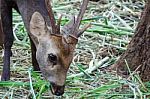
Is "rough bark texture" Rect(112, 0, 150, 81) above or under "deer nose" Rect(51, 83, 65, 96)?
above

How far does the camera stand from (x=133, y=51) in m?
5.27

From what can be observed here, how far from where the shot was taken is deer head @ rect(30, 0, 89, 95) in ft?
14.5

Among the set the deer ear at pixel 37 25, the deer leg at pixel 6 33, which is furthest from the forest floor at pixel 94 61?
the deer ear at pixel 37 25

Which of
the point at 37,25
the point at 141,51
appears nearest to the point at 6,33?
the point at 37,25

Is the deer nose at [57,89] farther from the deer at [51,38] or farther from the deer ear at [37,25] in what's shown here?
the deer ear at [37,25]

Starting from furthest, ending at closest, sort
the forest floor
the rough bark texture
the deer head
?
the rough bark texture < the forest floor < the deer head

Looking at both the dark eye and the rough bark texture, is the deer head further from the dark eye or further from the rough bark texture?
the rough bark texture

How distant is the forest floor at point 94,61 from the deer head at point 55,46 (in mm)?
194

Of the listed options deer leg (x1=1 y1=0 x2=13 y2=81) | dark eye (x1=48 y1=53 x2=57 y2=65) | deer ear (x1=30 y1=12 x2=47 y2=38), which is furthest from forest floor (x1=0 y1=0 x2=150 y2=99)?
deer ear (x1=30 y1=12 x2=47 y2=38)

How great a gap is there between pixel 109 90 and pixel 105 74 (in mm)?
425

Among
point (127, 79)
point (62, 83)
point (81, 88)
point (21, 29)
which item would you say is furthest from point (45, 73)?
point (21, 29)

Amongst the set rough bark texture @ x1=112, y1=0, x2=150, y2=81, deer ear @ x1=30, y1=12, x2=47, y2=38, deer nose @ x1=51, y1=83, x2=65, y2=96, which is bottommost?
deer nose @ x1=51, y1=83, x2=65, y2=96

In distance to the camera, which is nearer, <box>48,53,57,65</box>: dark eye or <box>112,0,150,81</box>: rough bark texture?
<box>48,53,57,65</box>: dark eye

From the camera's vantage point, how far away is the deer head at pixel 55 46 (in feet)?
14.5
